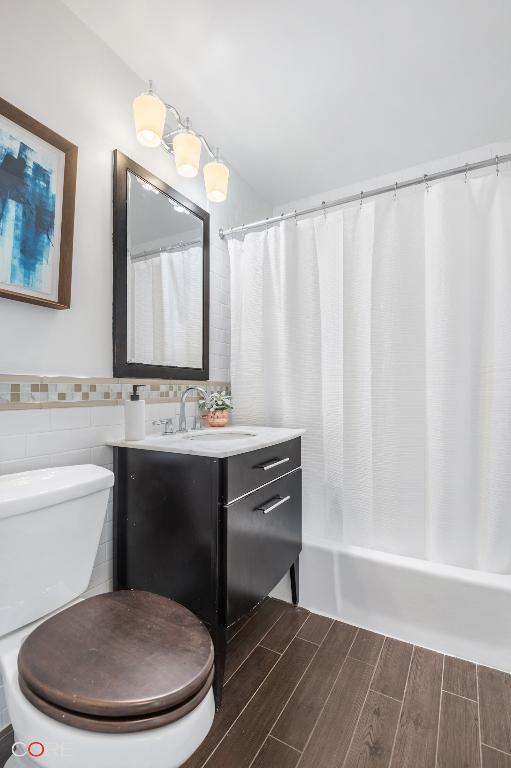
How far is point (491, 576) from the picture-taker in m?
1.47

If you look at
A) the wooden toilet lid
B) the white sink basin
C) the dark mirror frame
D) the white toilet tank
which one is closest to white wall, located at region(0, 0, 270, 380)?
the dark mirror frame

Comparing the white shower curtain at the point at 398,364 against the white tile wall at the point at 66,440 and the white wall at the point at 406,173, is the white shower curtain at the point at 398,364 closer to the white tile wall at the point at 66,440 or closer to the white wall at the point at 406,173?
the white wall at the point at 406,173

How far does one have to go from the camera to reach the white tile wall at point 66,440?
111 centimetres

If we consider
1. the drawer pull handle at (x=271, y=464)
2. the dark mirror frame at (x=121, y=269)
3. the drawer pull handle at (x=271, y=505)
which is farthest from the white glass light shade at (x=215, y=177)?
the drawer pull handle at (x=271, y=505)

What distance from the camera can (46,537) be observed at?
952mm

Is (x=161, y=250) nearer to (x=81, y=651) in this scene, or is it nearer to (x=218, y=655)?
(x=81, y=651)

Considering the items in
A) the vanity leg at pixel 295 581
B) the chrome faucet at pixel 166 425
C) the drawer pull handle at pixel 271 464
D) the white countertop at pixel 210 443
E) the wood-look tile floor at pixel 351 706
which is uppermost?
the chrome faucet at pixel 166 425

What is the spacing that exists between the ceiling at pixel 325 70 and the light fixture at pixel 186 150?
31 cm

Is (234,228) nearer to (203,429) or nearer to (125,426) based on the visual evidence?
(203,429)

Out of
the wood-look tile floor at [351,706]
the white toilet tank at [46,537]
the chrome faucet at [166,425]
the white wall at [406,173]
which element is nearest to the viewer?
the white toilet tank at [46,537]

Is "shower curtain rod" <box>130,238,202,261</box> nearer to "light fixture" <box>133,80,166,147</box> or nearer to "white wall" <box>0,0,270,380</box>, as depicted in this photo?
"white wall" <box>0,0,270,380</box>

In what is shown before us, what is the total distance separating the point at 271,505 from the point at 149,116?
150cm

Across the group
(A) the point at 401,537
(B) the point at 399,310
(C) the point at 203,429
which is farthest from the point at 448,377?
(C) the point at 203,429

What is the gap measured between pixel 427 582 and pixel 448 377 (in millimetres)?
844
